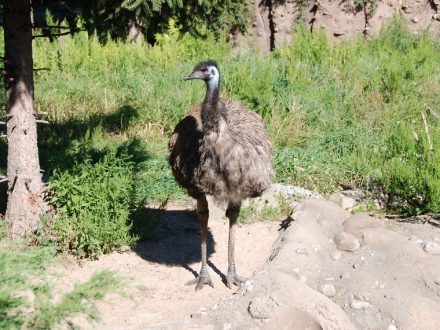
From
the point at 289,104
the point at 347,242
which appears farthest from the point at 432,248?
the point at 289,104

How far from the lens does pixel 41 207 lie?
547 cm

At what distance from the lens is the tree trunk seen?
16.8ft

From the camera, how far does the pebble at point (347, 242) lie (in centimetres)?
527

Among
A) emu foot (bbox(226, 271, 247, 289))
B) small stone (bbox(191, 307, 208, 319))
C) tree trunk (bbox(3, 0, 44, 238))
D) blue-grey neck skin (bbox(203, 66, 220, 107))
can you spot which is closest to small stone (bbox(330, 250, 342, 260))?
emu foot (bbox(226, 271, 247, 289))

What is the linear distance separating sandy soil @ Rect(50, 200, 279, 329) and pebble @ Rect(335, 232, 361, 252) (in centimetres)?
62

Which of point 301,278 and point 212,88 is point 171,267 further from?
point 212,88

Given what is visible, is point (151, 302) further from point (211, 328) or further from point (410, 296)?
point (410, 296)

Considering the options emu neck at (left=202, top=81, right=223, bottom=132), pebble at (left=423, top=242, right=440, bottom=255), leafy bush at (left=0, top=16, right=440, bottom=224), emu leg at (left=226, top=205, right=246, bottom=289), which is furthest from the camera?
leafy bush at (left=0, top=16, right=440, bottom=224)

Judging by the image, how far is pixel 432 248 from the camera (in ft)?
16.4

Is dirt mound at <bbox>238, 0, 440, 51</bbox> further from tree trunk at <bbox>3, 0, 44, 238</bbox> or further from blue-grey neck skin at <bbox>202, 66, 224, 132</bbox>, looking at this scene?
blue-grey neck skin at <bbox>202, 66, 224, 132</bbox>

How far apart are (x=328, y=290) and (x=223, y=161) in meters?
1.18

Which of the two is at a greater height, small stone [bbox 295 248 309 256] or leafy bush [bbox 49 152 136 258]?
leafy bush [bbox 49 152 136 258]

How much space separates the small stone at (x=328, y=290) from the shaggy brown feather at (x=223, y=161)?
83 cm

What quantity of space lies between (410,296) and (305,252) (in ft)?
2.99
